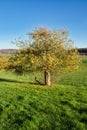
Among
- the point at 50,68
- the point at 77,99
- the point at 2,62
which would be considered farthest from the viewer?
the point at 2,62

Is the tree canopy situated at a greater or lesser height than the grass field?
greater

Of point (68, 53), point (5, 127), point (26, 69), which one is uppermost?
point (68, 53)

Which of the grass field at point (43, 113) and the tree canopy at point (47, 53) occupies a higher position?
the tree canopy at point (47, 53)

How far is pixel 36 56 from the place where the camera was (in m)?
37.8

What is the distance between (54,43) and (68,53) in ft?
9.53

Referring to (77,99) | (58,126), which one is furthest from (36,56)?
(58,126)

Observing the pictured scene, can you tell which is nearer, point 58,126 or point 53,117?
point 58,126

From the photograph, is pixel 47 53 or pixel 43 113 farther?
pixel 47 53

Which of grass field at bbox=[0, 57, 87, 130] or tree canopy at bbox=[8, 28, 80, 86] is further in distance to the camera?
tree canopy at bbox=[8, 28, 80, 86]

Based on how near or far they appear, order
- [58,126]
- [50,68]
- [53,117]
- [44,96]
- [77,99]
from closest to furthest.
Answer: [58,126] → [53,117] → [77,99] → [44,96] → [50,68]

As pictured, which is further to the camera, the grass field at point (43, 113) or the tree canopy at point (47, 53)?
the tree canopy at point (47, 53)

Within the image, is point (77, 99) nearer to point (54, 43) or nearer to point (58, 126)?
point (58, 126)

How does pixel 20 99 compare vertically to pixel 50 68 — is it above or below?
below

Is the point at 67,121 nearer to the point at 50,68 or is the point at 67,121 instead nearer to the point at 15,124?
the point at 15,124
